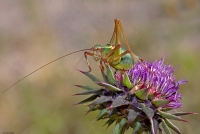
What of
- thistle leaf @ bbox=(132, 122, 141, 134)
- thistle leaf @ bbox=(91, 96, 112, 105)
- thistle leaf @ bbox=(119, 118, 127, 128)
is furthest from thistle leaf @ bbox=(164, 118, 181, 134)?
thistle leaf @ bbox=(91, 96, 112, 105)

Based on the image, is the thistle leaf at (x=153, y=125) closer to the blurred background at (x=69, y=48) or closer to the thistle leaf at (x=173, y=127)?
the thistle leaf at (x=173, y=127)

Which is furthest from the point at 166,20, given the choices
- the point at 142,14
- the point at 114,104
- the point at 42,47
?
the point at 114,104

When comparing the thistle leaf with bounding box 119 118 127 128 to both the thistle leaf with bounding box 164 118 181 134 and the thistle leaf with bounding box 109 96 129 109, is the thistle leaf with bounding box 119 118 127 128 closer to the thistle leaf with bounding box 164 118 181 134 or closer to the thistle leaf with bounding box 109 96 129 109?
the thistle leaf with bounding box 109 96 129 109

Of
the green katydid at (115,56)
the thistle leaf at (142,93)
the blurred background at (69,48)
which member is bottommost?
the thistle leaf at (142,93)

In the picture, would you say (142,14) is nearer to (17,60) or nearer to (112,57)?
(17,60)

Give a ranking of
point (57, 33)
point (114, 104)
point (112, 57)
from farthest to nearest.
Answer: point (57, 33) → point (112, 57) → point (114, 104)

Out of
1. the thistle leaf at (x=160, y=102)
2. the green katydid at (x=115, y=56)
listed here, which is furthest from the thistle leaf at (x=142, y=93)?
the green katydid at (x=115, y=56)
